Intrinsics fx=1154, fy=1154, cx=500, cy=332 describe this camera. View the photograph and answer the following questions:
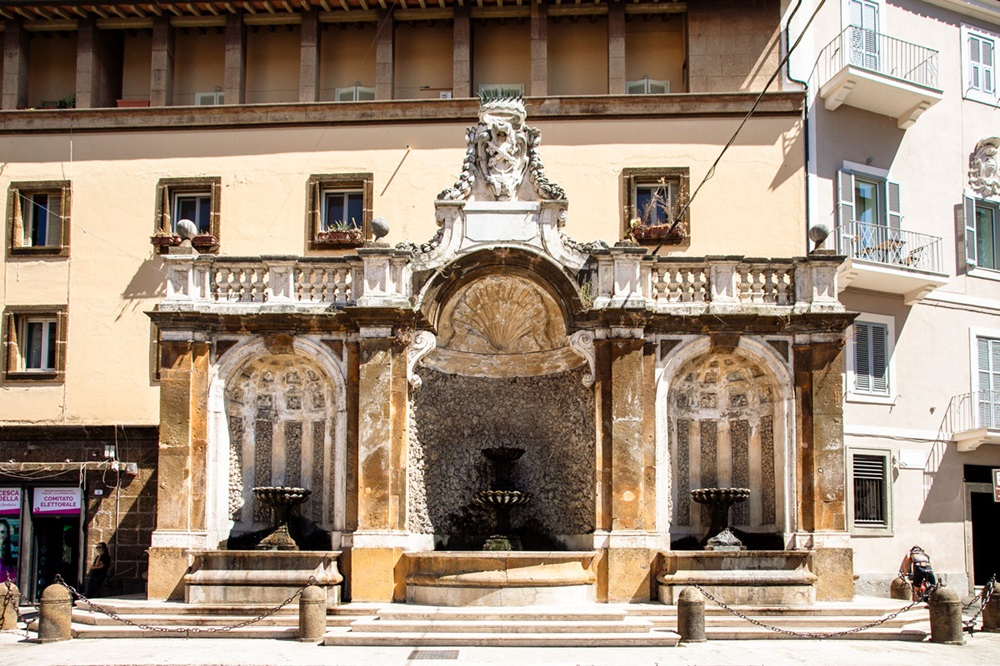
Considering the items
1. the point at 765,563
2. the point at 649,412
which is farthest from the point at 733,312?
the point at 765,563

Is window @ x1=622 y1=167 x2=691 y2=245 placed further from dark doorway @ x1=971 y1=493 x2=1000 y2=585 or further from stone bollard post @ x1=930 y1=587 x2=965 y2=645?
stone bollard post @ x1=930 y1=587 x2=965 y2=645

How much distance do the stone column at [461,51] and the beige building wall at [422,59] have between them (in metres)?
0.61

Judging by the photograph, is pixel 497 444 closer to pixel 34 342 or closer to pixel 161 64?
pixel 34 342

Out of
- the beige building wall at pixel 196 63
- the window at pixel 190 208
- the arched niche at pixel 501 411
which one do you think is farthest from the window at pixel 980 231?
the beige building wall at pixel 196 63

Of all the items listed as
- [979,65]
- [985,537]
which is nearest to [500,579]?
[985,537]

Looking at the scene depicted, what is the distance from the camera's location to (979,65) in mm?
27172

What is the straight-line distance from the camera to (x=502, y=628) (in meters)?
17.0

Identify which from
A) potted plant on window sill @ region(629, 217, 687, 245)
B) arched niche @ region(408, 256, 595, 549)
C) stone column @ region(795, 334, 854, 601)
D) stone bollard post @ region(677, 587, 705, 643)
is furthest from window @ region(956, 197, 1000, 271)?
stone bollard post @ region(677, 587, 705, 643)

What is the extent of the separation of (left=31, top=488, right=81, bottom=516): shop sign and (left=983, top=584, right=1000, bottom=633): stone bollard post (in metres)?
17.8

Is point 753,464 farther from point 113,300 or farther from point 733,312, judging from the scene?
point 113,300

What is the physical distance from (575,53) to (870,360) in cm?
968

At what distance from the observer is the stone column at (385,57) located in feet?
86.1

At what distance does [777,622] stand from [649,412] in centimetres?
406

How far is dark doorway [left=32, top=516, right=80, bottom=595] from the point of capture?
24438mm
